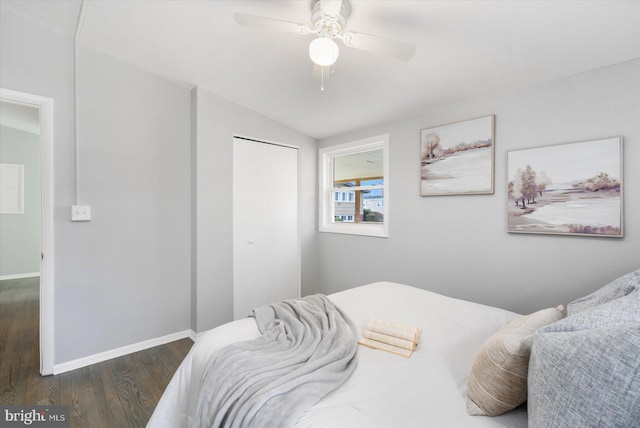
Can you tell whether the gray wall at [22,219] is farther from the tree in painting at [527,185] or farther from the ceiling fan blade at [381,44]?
the tree in painting at [527,185]

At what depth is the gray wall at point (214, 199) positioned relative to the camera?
113 inches

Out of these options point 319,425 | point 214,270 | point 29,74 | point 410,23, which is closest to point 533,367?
point 319,425

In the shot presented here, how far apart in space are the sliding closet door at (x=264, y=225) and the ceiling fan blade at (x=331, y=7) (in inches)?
78.9

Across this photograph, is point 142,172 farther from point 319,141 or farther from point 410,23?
point 410,23

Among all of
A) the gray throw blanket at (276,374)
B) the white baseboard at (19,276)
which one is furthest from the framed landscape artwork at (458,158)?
the white baseboard at (19,276)

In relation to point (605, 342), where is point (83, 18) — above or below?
above

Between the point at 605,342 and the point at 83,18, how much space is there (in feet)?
10.6

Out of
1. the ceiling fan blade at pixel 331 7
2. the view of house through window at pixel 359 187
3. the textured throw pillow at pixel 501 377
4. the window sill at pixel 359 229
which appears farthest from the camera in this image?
the view of house through window at pixel 359 187

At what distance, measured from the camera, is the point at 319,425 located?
0.90 metres

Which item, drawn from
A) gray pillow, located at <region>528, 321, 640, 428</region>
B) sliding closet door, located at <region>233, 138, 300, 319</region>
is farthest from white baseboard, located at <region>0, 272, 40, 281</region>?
gray pillow, located at <region>528, 321, 640, 428</region>

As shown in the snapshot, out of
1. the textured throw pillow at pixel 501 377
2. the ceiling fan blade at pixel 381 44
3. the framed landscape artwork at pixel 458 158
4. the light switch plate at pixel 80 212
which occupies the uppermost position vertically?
the ceiling fan blade at pixel 381 44

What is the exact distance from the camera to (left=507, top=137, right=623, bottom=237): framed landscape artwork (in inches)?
71.7

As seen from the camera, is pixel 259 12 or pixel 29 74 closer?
pixel 259 12

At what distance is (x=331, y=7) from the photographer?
1376 millimetres
